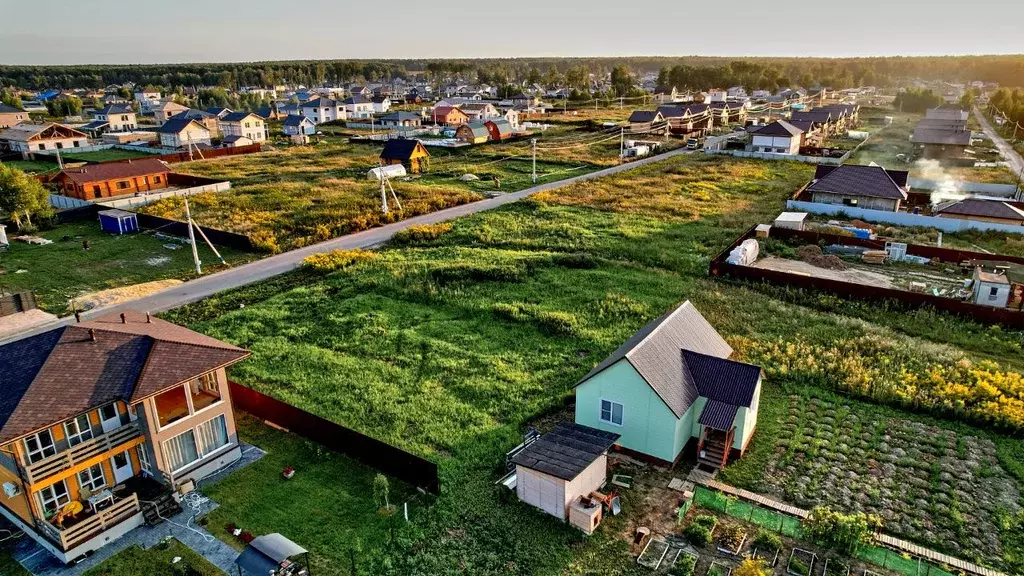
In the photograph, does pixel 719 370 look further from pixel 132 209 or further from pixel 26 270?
pixel 132 209

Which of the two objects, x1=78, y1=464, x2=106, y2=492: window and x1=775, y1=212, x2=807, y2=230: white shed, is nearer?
x1=78, y1=464, x2=106, y2=492: window

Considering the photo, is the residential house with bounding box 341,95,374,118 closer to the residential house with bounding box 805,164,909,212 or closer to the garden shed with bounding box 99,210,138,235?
the garden shed with bounding box 99,210,138,235

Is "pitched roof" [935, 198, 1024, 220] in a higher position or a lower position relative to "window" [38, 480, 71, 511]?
higher

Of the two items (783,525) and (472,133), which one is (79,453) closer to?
(783,525)

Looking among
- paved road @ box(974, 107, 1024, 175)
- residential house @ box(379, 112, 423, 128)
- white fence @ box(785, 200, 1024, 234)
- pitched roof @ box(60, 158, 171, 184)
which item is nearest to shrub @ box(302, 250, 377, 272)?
pitched roof @ box(60, 158, 171, 184)

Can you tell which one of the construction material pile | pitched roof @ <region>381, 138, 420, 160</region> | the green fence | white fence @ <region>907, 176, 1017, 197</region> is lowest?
the green fence

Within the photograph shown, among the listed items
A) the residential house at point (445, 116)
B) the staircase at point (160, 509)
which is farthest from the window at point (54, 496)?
the residential house at point (445, 116)

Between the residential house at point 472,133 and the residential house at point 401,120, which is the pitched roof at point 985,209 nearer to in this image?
the residential house at point 472,133
